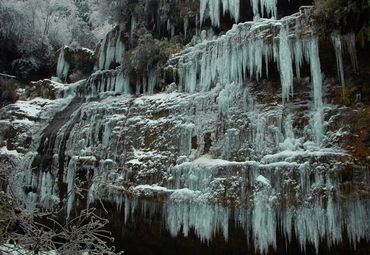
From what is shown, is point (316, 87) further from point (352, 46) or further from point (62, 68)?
point (62, 68)

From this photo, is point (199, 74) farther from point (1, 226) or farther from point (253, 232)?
point (1, 226)

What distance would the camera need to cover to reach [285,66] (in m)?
9.24

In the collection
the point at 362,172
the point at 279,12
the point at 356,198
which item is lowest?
the point at 356,198

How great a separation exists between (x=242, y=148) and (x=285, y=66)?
205cm

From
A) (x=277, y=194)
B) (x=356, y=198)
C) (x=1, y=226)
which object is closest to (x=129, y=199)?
(x=277, y=194)

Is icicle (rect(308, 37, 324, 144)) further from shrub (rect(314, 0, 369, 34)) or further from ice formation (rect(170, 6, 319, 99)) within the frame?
shrub (rect(314, 0, 369, 34))

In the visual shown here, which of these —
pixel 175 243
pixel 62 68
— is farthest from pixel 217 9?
pixel 62 68

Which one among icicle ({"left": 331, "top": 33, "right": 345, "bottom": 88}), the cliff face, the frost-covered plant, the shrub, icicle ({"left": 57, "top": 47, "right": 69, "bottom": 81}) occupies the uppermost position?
icicle ({"left": 57, "top": 47, "right": 69, "bottom": 81})

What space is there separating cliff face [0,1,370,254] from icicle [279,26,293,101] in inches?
1.0

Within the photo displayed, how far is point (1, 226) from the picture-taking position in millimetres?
4145

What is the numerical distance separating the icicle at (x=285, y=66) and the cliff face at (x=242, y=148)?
0.08 feet

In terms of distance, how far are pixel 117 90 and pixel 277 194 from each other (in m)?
8.49

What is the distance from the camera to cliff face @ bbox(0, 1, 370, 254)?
25.7ft

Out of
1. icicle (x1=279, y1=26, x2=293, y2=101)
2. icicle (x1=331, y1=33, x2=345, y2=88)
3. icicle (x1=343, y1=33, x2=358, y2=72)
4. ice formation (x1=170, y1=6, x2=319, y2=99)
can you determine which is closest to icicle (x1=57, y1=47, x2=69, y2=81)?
ice formation (x1=170, y1=6, x2=319, y2=99)
